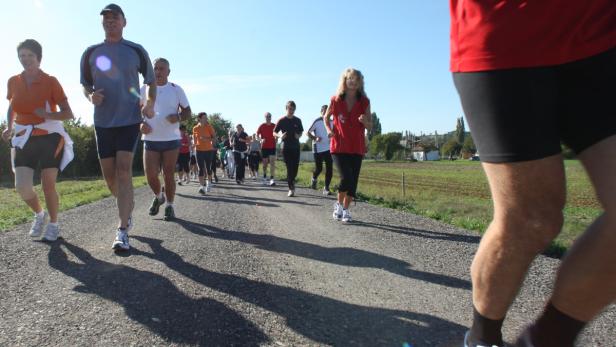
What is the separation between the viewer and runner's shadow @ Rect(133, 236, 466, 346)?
227 cm

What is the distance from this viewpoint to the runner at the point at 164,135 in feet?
18.8

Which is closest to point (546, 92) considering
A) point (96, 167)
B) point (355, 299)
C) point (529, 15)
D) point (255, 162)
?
point (529, 15)

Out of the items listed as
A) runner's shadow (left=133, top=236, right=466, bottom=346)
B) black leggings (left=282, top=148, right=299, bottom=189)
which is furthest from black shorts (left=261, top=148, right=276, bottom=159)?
runner's shadow (left=133, top=236, right=466, bottom=346)

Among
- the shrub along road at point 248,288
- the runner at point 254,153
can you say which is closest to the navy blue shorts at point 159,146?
the shrub along road at point 248,288

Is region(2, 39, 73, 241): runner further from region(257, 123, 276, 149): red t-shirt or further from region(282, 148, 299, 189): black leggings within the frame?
region(257, 123, 276, 149): red t-shirt

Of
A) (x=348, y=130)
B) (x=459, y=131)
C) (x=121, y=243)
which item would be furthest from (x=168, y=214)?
(x=459, y=131)

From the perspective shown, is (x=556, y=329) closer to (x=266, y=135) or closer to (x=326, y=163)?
(x=326, y=163)

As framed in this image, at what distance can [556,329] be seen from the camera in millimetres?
1342

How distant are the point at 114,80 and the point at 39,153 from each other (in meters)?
1.22

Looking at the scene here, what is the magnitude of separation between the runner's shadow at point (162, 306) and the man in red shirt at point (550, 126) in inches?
56.4

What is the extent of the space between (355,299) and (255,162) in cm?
1719

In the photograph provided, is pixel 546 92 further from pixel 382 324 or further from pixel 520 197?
pixel 382 324

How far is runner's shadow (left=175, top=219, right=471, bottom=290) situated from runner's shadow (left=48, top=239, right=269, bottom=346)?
1.41 metres

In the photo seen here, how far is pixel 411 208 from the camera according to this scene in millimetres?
8273
